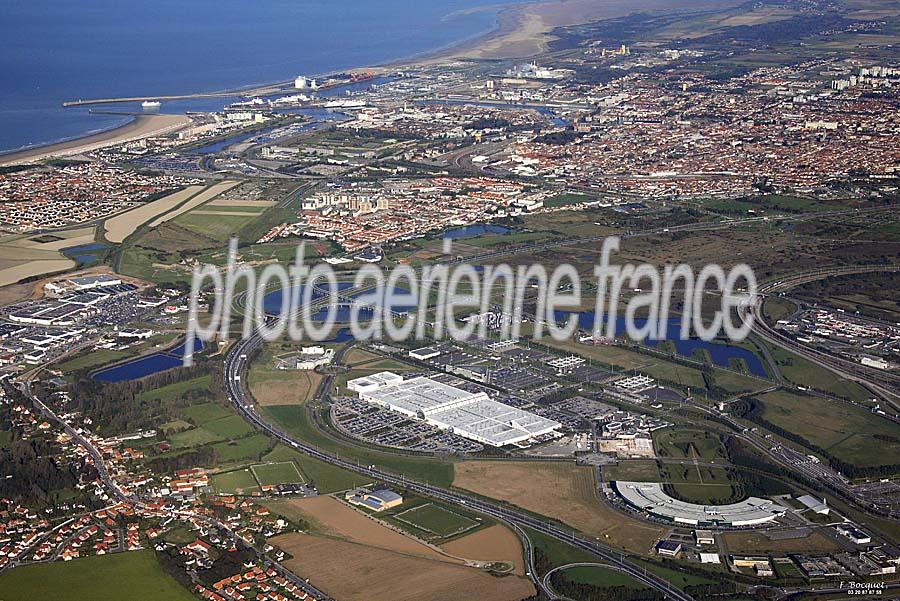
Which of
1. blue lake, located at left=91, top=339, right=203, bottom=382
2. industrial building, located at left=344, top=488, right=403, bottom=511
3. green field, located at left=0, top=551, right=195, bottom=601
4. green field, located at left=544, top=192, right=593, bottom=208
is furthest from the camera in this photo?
green field, located at left=544, top=192, right=593, bottom=208

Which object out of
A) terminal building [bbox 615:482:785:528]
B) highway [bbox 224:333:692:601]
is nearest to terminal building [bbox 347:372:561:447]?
highway [bbox 224:333:692:601]

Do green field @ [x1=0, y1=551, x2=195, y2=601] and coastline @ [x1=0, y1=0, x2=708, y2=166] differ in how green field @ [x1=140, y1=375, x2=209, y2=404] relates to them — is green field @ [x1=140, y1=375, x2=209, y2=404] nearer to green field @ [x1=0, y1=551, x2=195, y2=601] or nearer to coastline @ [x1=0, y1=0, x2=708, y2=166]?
green field @ [x1=0, y1=551, x2=195, y2=601]

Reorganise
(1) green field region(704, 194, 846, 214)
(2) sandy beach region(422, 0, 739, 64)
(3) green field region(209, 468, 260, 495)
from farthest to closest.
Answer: (2) sandy beach region(422, 0, 739, 64) < (1) green field region(704, 194, 846, 214) < (3) green field region(209, 468, 260, 495)

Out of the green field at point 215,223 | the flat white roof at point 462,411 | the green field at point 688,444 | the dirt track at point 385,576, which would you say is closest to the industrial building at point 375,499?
the dirt track at point 385,576

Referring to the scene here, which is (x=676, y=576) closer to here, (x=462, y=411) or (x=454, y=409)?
(x=462, y=411)

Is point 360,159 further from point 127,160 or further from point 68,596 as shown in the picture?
point 68,596
